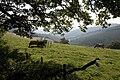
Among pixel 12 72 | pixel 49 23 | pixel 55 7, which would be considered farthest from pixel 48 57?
pixel 12 72

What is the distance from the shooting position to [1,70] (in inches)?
745

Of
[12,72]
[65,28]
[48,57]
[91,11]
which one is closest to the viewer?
[12,72]

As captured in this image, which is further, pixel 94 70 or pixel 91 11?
pixel 94 70

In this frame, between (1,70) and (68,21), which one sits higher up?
(68,21)

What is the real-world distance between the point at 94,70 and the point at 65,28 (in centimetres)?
547

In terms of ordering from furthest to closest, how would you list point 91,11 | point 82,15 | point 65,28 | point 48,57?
point 48,57, point 65,28, point 82,15, point 91,11

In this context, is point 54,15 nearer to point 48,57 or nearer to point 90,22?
point 90,22

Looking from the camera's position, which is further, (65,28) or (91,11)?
(65,28)

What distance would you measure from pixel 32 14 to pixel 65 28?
3894mm

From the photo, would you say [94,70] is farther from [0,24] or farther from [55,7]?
[0,24]

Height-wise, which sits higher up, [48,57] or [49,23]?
[49,23]

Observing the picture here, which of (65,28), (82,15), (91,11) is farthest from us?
(65,28)

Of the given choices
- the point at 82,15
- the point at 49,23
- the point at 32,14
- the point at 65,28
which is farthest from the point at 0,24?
the point at 82,15

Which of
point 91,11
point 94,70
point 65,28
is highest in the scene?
point 91,11
